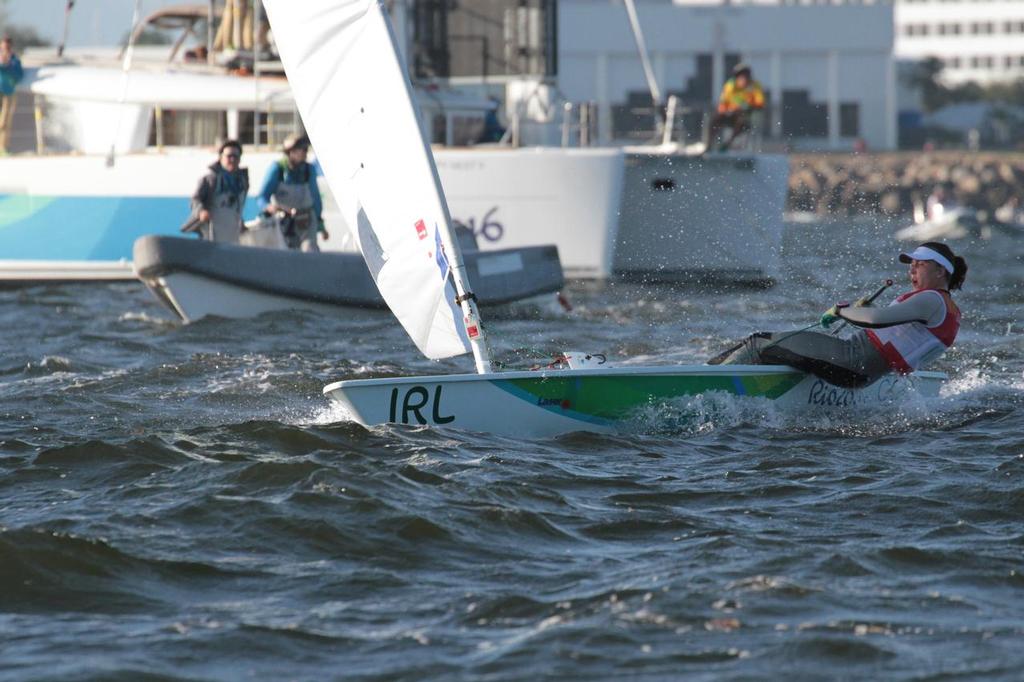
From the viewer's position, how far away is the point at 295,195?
13.5 metres

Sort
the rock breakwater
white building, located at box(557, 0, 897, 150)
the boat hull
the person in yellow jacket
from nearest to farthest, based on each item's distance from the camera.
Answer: the boat hull → the person in yellow jacket → the rock breakwater → white building, located at box(557, 0, 897, 150)

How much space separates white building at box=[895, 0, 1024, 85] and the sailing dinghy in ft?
279

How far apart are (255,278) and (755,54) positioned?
5300cm

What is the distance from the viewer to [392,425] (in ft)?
25.7

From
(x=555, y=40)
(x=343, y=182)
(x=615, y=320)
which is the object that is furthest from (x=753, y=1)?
(x=343, y=182)

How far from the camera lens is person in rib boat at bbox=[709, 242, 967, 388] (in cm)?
833

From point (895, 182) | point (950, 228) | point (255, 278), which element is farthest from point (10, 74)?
point (895, 182)

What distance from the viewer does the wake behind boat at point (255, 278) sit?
12766 millimetres

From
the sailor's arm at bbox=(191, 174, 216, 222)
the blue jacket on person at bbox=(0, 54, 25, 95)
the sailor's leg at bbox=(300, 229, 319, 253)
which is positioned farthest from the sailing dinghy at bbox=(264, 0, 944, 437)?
the blue jacket on person at bbox=(0, 54, 25, 95)

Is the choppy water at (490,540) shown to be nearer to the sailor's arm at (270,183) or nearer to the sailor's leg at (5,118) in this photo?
the sailor's arm at (270,183)

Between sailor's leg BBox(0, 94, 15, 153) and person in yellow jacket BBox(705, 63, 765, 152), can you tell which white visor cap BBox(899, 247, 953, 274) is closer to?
person in yellow jacket BBox(705, 63, 765, 152)

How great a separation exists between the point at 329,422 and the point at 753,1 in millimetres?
63571

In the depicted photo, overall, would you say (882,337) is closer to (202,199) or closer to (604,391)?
(604,391)

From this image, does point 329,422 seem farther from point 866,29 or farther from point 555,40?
point 866,29
